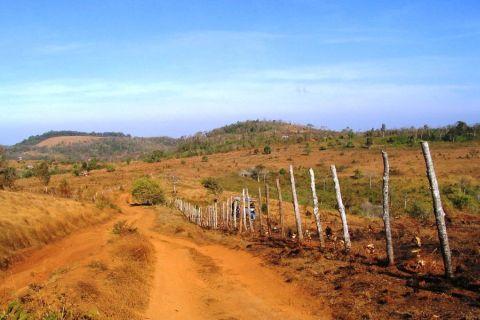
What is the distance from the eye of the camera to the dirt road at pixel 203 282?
420 inches

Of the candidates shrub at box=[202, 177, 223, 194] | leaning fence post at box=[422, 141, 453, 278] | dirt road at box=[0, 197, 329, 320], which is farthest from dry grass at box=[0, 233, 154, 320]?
shrub at box=[202, 177, 223, 194]

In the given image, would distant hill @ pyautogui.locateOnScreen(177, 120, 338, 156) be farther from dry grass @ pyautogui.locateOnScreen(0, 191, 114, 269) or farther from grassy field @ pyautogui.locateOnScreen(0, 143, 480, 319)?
dry grass @ pyautogui.locateOnScreen(0, 191, 114, 269)

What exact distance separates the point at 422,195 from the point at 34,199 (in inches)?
1412

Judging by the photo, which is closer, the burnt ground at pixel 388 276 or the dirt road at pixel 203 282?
the burnt ground at pixel 388 276

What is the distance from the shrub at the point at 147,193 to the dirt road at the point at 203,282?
22621mm

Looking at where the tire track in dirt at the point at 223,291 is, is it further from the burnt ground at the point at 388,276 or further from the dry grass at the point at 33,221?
the dry grass at the point at 33,221

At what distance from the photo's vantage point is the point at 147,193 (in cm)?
4325

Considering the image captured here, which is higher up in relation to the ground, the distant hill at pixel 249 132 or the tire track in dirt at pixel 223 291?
Result: the distant hill at pixel 249 132

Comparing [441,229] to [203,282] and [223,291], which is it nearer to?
[223,291]

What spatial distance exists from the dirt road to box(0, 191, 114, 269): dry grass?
79cm

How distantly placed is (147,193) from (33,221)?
22.7 m

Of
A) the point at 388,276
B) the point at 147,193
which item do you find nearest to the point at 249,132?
the point at 147,193

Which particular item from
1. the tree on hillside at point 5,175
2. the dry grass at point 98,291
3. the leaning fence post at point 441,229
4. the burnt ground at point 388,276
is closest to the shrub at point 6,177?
the tree on hillside at point 5,175

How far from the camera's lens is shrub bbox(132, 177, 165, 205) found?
43.4 m
